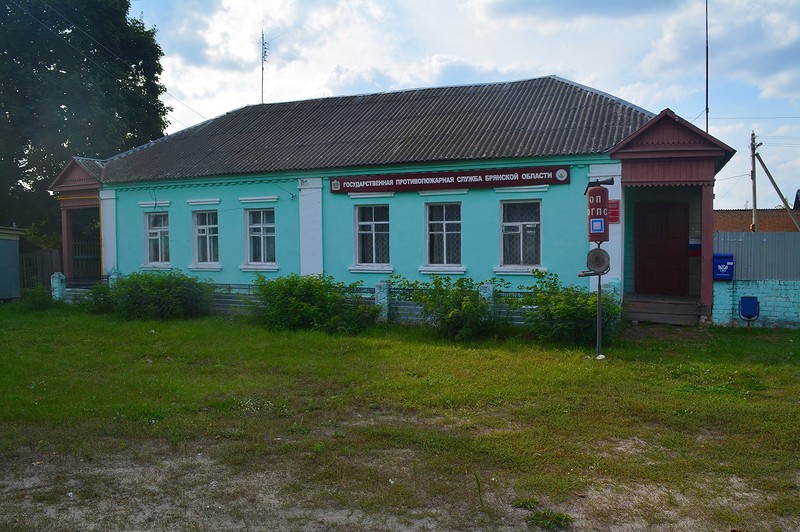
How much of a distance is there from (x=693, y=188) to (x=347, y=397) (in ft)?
33.4

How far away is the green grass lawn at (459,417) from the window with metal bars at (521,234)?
340 centimetres

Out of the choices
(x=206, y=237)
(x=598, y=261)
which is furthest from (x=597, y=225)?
(x=206, y=237)

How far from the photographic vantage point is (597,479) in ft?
17.2

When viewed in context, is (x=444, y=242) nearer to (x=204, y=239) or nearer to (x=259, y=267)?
(x=259, y=267)

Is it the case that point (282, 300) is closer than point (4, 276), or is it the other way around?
point (282, 300)

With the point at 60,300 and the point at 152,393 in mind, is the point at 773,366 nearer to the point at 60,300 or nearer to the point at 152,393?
the point at 152,393

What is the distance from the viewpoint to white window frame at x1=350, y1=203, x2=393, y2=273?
15.3 metres

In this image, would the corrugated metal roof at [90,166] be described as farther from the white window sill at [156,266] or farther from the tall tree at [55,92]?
the tall tree at [55,92]

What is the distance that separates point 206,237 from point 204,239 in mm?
106

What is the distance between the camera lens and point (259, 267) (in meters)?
16.6

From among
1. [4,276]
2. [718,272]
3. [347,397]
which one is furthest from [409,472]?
[4,276]

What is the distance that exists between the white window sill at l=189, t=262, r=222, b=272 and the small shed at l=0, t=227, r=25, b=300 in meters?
6.20

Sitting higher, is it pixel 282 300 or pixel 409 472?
pixel 282 300

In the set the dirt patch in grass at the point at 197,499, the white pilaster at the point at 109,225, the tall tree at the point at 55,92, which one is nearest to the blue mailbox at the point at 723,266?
the dirt patch in grass at the point at 197,499
